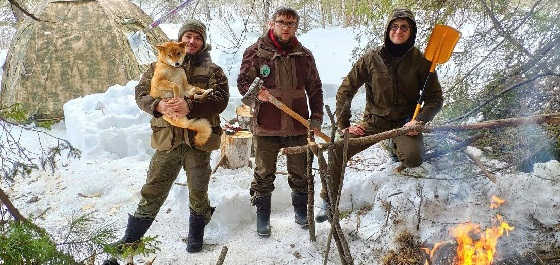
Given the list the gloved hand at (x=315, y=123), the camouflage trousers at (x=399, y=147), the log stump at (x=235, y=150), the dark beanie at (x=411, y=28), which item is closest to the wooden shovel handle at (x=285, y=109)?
the gloved hand at (x=315, y=123)

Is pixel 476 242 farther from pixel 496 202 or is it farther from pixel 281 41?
pixel 281 41

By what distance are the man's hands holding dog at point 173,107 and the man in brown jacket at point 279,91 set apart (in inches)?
30.3

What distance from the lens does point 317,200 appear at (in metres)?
4.96

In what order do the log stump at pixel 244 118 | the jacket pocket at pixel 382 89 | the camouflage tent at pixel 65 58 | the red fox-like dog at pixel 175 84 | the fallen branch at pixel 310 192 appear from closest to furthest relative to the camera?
the fallen branch at pixel 310 192
the red fox-like dog at pixel 175 84
the jacket pocket at pixel 382 89
the log stump at pixel 244 118
the camouflage tent at pixel 65 58

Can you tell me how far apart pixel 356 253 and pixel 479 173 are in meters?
1.59

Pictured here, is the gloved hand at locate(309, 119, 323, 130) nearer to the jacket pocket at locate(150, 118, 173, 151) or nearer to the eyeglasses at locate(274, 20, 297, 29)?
the eyeglasses at locate(274, 20, 297, 29)

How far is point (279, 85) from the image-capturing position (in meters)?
4.05

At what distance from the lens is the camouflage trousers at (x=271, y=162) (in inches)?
164

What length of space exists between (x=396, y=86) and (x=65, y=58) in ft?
25.0

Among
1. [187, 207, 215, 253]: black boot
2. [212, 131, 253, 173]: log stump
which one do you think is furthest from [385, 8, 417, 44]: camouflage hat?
[187, 207, 215, 253]: black boot

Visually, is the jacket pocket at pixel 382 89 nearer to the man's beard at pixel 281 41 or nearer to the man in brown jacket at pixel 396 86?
the man in brown jacket at pixel 396 86

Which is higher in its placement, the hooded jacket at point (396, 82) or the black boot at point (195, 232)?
the hooded jacket at point (396, 82)

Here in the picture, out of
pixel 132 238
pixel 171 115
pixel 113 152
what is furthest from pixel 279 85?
pixel 113 152

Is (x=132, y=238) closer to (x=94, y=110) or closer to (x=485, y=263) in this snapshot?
(x=485, y=263)
